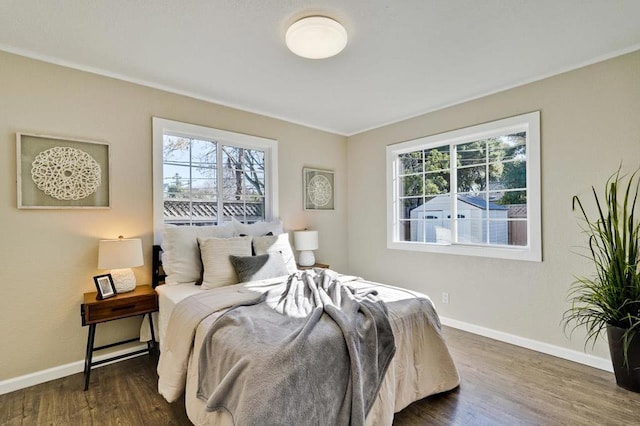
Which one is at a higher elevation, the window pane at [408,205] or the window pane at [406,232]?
the window pane at [408,205]

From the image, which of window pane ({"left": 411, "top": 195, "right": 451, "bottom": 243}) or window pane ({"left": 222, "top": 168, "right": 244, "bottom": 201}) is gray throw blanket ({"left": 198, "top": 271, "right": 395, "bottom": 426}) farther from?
window pane ({"left": 411, "top": 195, "right": 451, "bottom": 243})

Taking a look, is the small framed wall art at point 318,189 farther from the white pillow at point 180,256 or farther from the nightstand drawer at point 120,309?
the nightstand drawer at point 120,309

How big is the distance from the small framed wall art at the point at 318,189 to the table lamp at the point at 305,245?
1.57ft

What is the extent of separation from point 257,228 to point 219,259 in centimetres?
76

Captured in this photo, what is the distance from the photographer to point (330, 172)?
461 cm

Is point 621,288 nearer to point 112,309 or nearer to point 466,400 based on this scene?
point 466,400

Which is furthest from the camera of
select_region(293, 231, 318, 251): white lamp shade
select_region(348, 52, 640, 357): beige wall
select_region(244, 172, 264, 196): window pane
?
select_region(293, 231, 318, 251): white lamp shade

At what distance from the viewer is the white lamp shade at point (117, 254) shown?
2.49 m

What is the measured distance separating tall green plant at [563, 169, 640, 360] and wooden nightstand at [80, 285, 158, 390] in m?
3.47

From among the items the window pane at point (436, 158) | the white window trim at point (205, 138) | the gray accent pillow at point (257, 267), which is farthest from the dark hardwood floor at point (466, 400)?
the window pane at point (436, 158)

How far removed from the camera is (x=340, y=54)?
8.23ft

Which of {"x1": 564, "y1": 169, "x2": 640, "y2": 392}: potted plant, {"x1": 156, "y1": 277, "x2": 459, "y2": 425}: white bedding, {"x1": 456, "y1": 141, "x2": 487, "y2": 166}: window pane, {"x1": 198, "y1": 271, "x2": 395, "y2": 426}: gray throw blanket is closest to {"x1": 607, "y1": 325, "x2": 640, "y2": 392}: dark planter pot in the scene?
{"x1": 564, "y1": 169, "x2": 640, "y2": 392}: potted plant

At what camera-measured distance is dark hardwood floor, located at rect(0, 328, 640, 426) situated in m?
1.98

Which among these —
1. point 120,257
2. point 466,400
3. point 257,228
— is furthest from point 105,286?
point 466,400
